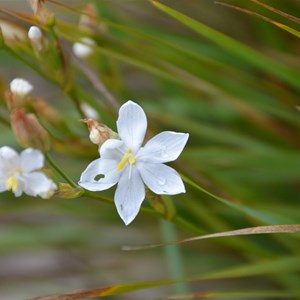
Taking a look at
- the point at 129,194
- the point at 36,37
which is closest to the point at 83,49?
the point at 36,37

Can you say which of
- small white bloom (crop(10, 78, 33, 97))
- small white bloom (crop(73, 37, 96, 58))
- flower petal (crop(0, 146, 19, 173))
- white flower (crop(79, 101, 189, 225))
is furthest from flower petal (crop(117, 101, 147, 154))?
small white bloom (crop(73, 37, 96, 58))

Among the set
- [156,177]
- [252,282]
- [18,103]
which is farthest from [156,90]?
[156,177]

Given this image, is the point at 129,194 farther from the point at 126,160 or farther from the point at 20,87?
the point at 20,87

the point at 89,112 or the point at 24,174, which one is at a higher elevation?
the point at 24,174

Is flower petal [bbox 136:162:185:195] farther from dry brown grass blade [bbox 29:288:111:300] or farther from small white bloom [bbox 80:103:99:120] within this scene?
small white bloom [bbox 80:103:99:120]

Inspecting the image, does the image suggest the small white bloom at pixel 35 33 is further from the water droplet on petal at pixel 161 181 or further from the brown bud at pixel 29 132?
the water droplet on petal at pixel 161 181

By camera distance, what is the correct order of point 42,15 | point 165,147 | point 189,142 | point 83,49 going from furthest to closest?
1. point 189,142
2. point 83,49
3. point 42,15
4. point 165,147
